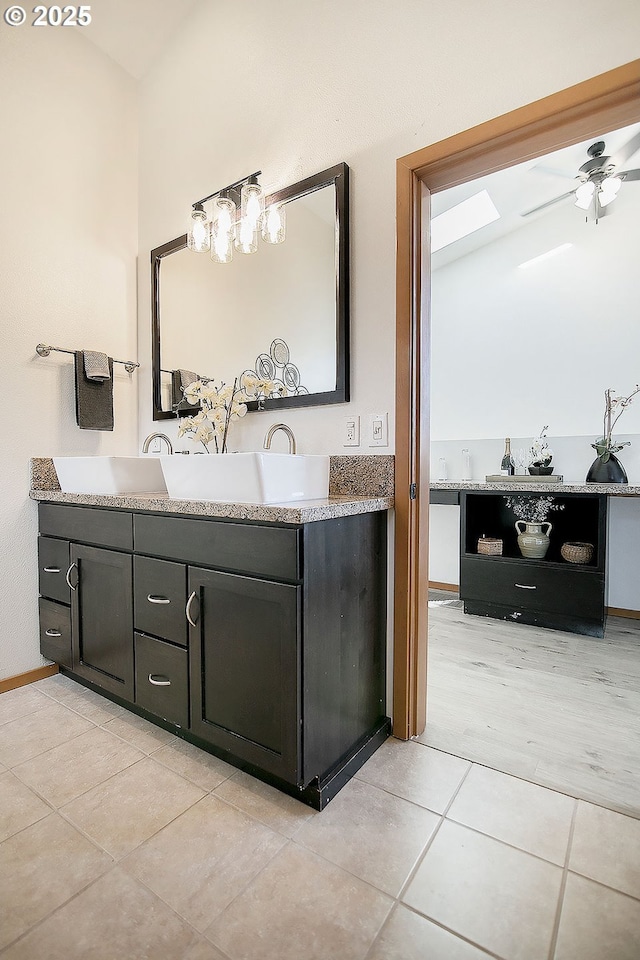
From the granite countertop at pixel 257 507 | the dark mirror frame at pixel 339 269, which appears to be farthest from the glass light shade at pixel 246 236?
the granite countertop at pixel 257 507

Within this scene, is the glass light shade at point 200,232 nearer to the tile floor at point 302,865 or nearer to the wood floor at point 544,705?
the tile floor at point 302,865

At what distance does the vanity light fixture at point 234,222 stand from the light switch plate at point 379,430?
0.93m

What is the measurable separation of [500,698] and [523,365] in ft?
8.11

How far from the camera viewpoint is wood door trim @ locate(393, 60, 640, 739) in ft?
5.05

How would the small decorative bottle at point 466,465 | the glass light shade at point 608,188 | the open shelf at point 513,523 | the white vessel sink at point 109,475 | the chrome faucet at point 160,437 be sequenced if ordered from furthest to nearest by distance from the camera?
the small decorative bottle at point 466,465, the open shelf at point 513,523, the glass light shade at point 608,188, the chrome faucet at point 160,437, the white vessel sink at point 109,475

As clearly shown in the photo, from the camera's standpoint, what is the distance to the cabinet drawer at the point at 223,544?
130 cm

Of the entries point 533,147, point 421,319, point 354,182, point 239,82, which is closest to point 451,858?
point 421,319

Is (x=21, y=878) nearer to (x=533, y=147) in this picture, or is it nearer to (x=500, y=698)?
(x=500, y=698)

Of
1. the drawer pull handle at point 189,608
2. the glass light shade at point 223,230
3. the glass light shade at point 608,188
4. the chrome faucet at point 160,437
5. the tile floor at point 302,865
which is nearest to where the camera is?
the tile floor at point 302,865

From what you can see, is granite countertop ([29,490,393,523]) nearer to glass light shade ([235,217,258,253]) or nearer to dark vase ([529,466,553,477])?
glass light shade ([235,217,258,253])

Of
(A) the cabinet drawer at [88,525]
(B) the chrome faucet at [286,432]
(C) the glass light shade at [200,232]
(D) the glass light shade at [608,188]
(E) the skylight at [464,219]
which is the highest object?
(E) the skylight at [464,219]

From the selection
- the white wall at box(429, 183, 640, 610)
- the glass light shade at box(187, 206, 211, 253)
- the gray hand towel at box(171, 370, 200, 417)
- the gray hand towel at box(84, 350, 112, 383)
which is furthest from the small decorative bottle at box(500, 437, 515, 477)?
the gray hand towel at box(84, 350, 112, 383)

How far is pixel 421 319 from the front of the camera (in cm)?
167

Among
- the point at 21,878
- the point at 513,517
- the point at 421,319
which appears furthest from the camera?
the point at 513,517
